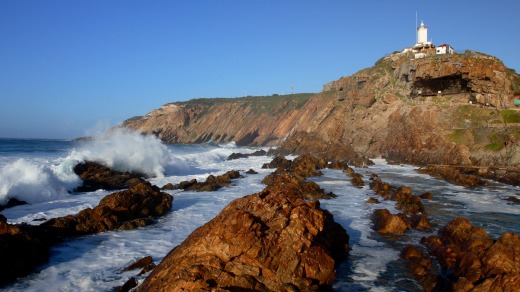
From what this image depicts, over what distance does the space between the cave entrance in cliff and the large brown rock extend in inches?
1417

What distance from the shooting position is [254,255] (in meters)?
6.49

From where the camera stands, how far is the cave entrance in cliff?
3716cm

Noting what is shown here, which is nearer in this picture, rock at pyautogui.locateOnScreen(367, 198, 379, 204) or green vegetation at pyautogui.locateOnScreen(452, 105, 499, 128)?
rock at pyautogui.locateOnScreen(367, 198, 379, 204)

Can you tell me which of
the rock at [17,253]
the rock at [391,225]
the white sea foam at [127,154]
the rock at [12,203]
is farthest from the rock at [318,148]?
the rock at [17,253]

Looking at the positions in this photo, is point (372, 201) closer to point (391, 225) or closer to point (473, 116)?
point (391, 225)

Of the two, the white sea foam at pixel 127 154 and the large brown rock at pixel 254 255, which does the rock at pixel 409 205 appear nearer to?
the large brown rock at pixel 254 255

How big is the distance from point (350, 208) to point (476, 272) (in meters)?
7.57

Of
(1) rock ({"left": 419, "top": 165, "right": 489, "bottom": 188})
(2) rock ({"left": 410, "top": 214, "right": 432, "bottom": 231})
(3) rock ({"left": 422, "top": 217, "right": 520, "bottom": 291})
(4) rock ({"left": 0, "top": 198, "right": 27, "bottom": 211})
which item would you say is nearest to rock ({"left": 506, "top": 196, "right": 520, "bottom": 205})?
(1) rock ({"left": 419, "top": 165, "right": 489, "bottom": 188})

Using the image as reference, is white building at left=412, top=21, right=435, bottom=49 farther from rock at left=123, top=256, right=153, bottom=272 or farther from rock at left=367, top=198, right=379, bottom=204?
rock at left=123, top=256, right=153, bottom=272

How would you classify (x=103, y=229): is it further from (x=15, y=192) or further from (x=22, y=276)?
(x=15, y=192)

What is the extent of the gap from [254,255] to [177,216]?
287 inches

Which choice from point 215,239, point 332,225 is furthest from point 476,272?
point 215,239

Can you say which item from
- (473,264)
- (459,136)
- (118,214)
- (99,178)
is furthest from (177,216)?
(459,136)

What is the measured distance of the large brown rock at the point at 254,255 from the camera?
6.07 metres
